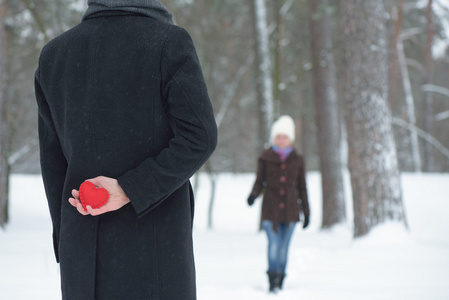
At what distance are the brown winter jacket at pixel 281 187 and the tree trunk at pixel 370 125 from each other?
95.9 inches

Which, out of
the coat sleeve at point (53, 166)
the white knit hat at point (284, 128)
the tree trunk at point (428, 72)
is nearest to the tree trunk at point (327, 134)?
the white knit hat at point (284, 128)

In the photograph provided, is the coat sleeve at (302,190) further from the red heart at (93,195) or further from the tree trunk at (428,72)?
the tree trunk at (428,72)

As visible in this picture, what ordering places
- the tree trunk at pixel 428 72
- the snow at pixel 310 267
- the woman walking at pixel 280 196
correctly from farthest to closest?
the tree trunk at pixel 428 72 → the woman walking at pixel 280 196 → the snow at pixel 310 267

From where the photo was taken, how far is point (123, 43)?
6.15 feet

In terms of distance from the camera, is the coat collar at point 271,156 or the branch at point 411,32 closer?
the coat collar at point 271,156

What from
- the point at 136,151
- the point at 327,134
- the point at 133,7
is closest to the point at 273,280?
the point at 136,151

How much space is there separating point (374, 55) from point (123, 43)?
7369 millimetres

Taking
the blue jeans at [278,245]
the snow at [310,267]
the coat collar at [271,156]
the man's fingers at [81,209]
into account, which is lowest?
the snow at [310,267]

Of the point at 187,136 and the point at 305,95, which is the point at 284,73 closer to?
the point at 305,95

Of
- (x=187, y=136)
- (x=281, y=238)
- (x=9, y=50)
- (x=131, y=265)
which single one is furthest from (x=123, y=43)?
(x=9, y=50)

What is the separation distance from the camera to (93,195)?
A: 68.5 inches

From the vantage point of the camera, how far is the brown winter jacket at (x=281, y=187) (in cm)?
611

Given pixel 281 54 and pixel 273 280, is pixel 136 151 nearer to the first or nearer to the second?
pixel 273 280

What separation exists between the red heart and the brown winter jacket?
441 centimetres
